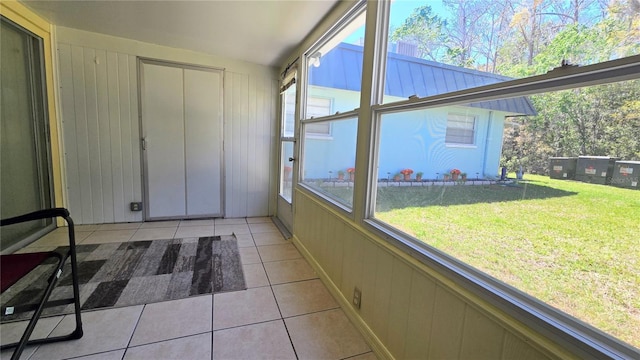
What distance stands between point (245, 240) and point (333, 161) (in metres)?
1.50

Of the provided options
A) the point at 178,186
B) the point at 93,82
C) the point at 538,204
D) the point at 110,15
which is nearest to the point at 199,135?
the point at 178,186

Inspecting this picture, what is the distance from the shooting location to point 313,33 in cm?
254

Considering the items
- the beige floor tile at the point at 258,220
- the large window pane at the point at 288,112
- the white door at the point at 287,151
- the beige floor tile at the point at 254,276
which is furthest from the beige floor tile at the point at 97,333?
the large window pane at the point at 288,112

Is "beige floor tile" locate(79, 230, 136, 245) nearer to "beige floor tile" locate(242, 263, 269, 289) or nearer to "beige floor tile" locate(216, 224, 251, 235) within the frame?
"beige floor tile" locate(216, 224, 251, 235)

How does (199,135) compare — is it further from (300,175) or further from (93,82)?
(300,175)

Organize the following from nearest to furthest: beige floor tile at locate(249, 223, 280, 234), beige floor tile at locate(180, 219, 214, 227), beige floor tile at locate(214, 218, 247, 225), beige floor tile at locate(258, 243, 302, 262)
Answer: beige floor tile at locate(258, 243, 302, 262) → beige floor tile at locate(249, 223, 280, 234) → beige floor tile at locate(180, 219, 214, 227) → beige floor tile at locate(214, 218, 247, 225)

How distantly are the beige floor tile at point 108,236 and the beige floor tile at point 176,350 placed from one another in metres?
1.82

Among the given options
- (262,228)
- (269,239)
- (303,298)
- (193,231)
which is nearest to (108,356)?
(303,298)

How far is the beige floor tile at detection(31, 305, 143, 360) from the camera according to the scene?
140 cm

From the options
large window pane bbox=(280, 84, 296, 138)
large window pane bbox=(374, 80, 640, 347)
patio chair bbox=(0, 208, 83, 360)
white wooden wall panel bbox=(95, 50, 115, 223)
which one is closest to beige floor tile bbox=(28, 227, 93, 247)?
white wooden wall panel bbox=(95, 50, 115, 223)

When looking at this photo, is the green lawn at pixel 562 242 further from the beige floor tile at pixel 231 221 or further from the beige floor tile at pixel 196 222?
the beige floor tile at pixel 196 222

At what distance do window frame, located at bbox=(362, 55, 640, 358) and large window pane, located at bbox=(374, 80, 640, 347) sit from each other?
21 mm

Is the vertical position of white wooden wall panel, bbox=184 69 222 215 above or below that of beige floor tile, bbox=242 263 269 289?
above

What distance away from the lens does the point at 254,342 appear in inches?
60.1
